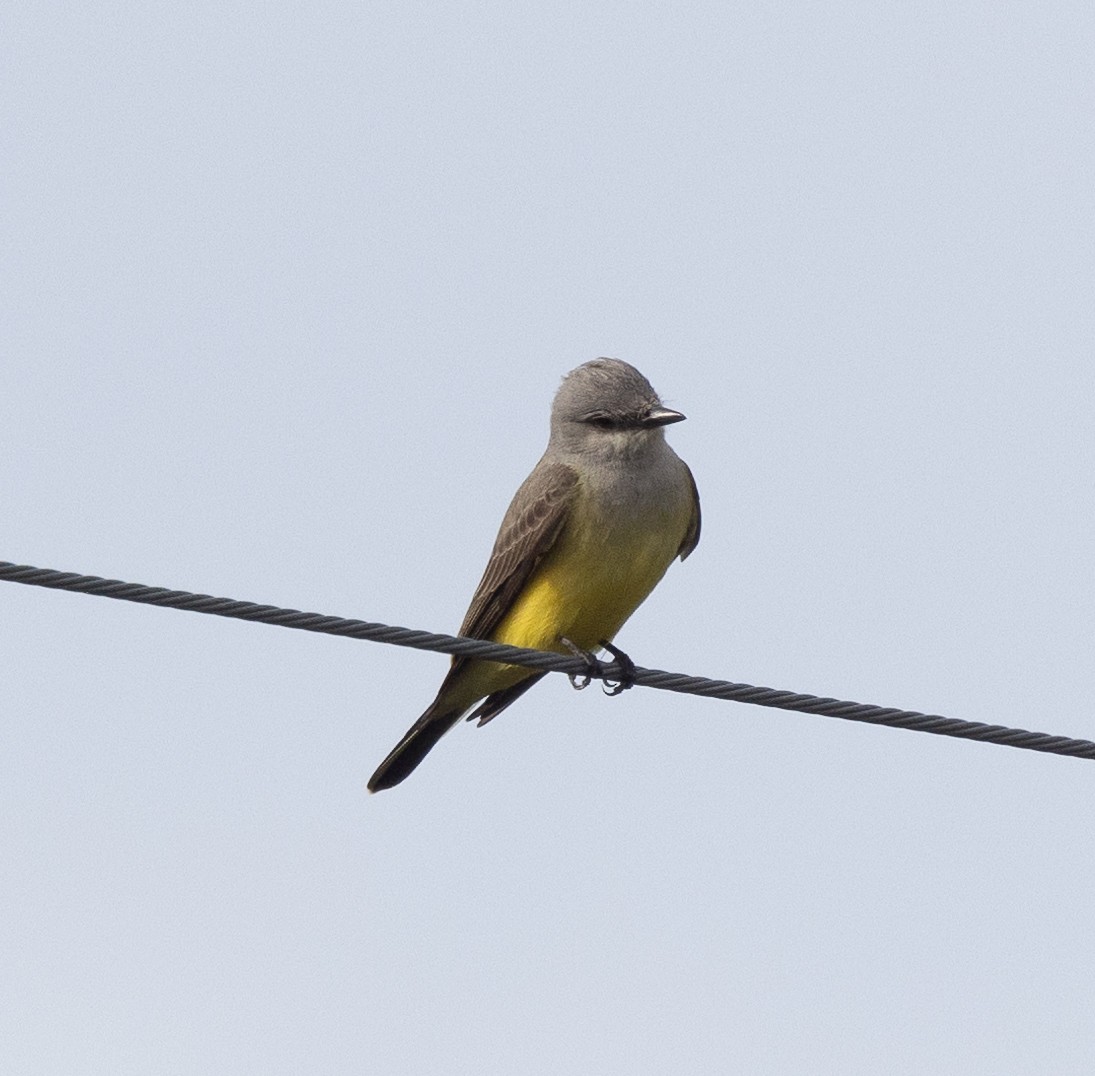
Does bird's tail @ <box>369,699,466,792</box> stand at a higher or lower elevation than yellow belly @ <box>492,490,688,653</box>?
lower

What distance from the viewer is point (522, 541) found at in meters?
9.13

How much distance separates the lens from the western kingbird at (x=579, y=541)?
897 centimetres

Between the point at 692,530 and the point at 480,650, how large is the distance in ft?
10.5

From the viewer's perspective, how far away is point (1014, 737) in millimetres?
6426

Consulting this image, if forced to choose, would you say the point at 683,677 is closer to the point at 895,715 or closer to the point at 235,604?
the point at 895,715

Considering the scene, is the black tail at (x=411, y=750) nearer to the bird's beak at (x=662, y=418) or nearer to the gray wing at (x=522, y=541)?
the gray wing at (x=522, y=541)

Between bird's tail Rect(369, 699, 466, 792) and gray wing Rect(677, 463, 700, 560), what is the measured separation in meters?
1.35

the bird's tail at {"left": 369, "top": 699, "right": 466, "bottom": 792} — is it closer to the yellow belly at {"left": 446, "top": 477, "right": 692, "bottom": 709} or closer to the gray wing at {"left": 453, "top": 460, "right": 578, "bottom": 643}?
the gray wing at {"left": 453, "top": 460, "right": 578, "bottom": 643}

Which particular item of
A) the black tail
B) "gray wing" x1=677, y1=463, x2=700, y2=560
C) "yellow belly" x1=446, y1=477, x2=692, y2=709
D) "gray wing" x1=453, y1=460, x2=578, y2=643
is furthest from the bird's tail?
"gray wing" x1=677, y1=463, x2=700, y2=560

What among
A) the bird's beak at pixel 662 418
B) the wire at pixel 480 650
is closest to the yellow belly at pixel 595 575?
the bird's beak at pixel 662 418

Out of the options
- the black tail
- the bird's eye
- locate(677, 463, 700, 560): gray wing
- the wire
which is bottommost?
the black tail

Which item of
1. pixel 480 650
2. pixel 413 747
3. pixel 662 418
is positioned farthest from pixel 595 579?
pixel 480 650

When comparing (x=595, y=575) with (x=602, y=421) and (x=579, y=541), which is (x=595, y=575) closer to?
(x=579, y=541)

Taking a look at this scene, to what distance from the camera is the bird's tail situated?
973cm
